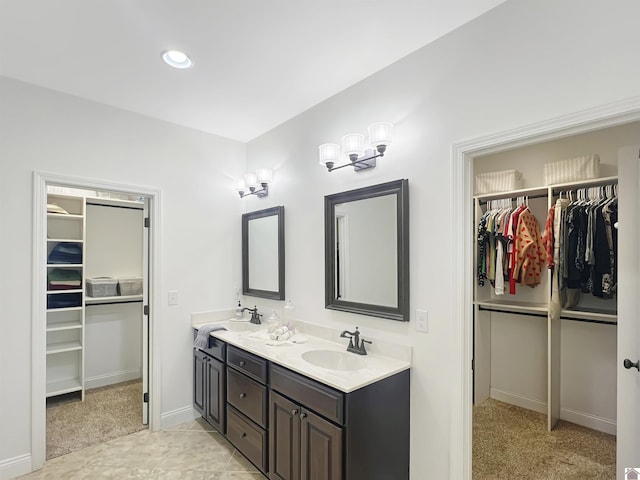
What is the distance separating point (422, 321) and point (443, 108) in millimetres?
1205

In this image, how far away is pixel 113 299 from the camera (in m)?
3.87

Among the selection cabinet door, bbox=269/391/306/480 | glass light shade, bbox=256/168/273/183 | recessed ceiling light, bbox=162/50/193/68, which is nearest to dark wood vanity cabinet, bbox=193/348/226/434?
cabinet door, bbox=269/391/306/480

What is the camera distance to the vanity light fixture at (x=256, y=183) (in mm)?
3152

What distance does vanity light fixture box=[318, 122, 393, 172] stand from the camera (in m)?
2.08

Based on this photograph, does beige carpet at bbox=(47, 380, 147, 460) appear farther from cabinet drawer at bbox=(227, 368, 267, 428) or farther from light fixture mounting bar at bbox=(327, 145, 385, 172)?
light fixture mounting bar at bbox=(327, 145, 385, 172)

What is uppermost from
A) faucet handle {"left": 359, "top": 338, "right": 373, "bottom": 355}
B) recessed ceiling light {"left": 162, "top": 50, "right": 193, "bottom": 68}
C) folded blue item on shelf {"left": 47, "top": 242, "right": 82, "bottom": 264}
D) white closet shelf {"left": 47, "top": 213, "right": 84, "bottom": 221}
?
recessed ceiling light {"left": 162, "top": 50, "right": 193, "bottom": 68}

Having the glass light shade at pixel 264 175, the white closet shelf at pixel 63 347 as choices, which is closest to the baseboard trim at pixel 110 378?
the white closet shelf at pixel 63 347

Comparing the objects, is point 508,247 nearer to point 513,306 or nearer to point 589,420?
point 513,306

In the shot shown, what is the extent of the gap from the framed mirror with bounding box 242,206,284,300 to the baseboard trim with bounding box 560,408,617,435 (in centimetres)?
273

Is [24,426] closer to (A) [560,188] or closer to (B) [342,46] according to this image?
(B) [342,46]

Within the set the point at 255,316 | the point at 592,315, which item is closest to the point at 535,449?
the point at 592,315

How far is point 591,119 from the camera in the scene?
1.42 m

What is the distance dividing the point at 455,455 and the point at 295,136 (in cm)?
250

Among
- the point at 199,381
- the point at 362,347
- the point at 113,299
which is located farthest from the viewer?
the point at 113,299
